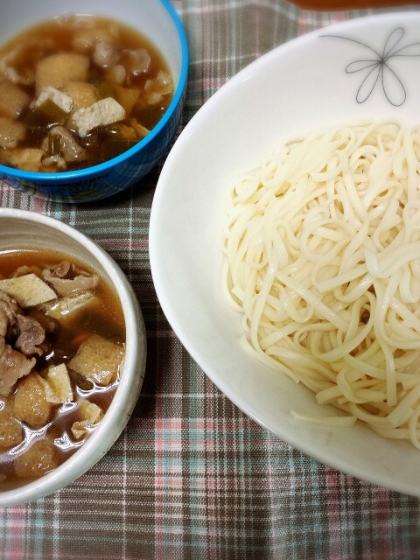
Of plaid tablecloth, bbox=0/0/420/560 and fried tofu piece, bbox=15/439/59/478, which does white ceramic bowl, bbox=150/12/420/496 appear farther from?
fried tofu piece, bbox=15/439/59/478

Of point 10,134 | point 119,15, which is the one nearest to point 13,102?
point 10,134

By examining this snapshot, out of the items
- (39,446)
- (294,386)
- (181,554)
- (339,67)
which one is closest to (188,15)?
(339,67)

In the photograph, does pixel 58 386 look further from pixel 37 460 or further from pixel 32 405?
pixel 37 460

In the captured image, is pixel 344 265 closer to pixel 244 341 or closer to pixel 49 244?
pixel 244 341

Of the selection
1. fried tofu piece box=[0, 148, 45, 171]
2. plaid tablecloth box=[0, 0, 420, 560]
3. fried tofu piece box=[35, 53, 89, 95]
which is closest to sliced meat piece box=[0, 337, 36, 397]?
plaid tablecloth box=[0, 0, 420, 560]

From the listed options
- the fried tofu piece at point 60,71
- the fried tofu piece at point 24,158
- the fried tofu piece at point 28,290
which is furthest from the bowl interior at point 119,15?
the fried tofu piece at point 28,290

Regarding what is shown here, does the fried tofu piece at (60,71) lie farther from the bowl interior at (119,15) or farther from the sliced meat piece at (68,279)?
the sliced meat piece at (68,279)
